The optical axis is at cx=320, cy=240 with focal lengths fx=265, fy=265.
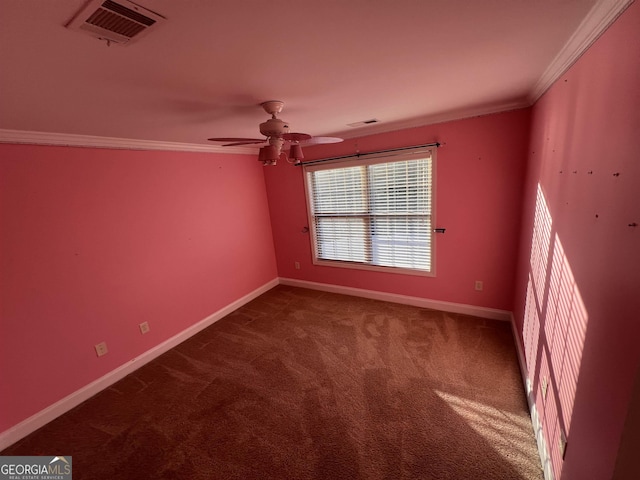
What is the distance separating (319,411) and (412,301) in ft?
6.18

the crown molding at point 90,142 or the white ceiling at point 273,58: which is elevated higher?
the white ceiling at point 273,58

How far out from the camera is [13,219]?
1915 mm

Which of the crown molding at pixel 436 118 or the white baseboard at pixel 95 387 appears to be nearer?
the white baseboard at pixel 95 387

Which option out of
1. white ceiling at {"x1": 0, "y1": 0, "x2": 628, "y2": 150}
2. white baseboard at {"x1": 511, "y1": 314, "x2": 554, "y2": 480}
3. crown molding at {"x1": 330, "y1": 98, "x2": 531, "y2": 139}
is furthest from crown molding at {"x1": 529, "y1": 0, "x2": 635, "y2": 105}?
white baseboard at {"x1": 511, "y1": 314, "x2": 554, "y2": 480}

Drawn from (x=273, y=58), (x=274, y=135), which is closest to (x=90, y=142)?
(x=274, y=135)

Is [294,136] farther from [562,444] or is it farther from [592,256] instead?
[562,444]

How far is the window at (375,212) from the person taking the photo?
3.01 m

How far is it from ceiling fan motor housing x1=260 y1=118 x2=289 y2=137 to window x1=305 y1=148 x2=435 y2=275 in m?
1.62

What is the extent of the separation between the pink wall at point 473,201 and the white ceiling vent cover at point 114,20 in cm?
257

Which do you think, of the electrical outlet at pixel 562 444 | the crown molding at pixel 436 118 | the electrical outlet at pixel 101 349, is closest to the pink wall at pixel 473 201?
the crown molding at pixel 436 118

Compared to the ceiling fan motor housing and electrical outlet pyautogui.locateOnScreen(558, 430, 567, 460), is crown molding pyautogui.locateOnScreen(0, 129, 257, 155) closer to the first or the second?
the ceiling fan motor housing

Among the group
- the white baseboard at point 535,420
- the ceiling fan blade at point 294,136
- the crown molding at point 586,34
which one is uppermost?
the crown molding at point 586,34

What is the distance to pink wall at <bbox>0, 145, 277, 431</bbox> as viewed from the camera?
1.95m

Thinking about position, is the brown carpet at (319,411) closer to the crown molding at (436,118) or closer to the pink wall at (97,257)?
the pink wall at (97,257)
